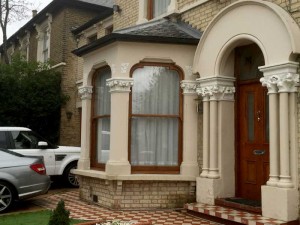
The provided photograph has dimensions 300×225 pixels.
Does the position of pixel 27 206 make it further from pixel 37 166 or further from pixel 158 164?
pixel 158 164

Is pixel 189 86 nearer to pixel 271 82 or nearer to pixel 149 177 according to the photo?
pixel 149 177

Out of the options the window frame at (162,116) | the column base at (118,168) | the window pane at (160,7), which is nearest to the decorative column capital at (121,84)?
the window frame at (162,116)

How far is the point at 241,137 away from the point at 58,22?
12.5 metres

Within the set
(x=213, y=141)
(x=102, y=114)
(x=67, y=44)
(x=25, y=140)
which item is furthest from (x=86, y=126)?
(x=67, y=44)

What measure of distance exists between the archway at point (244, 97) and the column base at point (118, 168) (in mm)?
1477

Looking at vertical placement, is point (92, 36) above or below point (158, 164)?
above

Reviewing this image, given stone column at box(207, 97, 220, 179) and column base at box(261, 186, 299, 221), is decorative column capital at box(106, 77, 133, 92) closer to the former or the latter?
stone column at box(207, 97, 220, 179)

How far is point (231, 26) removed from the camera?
27.2 ft

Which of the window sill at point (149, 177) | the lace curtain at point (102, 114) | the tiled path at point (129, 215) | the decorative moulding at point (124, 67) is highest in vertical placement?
the decorative moulding at point (124, 67)

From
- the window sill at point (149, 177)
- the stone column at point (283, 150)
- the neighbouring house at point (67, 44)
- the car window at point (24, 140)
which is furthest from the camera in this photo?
the neighbouring house at point (67, 44)

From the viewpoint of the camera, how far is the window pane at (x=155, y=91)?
9.20 m

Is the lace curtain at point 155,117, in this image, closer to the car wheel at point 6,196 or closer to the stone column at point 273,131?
the stone column at point 273,131

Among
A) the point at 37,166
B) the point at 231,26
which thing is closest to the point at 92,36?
the point at 37,166

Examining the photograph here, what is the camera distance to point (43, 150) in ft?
40.4
